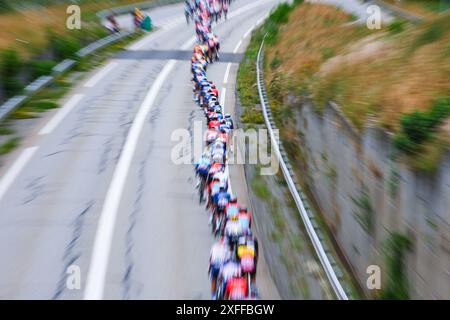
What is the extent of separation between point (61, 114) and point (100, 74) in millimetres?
6335

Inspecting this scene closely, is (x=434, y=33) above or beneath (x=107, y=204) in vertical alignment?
above

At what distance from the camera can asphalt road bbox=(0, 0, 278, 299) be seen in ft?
36.3

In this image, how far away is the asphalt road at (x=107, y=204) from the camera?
11.1 meters

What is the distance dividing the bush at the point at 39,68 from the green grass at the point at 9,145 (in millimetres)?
5852

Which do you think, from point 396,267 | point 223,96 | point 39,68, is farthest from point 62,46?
point 396,267

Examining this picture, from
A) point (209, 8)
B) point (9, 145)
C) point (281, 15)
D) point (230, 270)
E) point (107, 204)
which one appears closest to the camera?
point (230, 270)

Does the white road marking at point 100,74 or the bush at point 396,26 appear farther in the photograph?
the white road marking at point 100,74

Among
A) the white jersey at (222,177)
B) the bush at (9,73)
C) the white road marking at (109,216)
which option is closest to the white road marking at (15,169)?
the white road marking at (109,216)

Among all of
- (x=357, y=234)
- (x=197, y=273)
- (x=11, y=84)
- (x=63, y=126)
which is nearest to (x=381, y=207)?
(x=357, y=234)

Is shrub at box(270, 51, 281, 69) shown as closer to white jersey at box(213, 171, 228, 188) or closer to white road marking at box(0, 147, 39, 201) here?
white road marking at box(0, 147, 39, 201)

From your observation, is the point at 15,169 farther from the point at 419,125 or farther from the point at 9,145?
the point at 419,125

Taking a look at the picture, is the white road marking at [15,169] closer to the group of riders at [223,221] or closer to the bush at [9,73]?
the bush at [9,73]

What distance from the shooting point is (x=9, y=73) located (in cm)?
2109

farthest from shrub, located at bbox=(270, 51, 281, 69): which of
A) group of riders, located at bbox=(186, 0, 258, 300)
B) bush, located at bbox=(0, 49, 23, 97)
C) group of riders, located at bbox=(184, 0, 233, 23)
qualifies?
group of riders, located at bbox=(184, 0, 233, 23)
